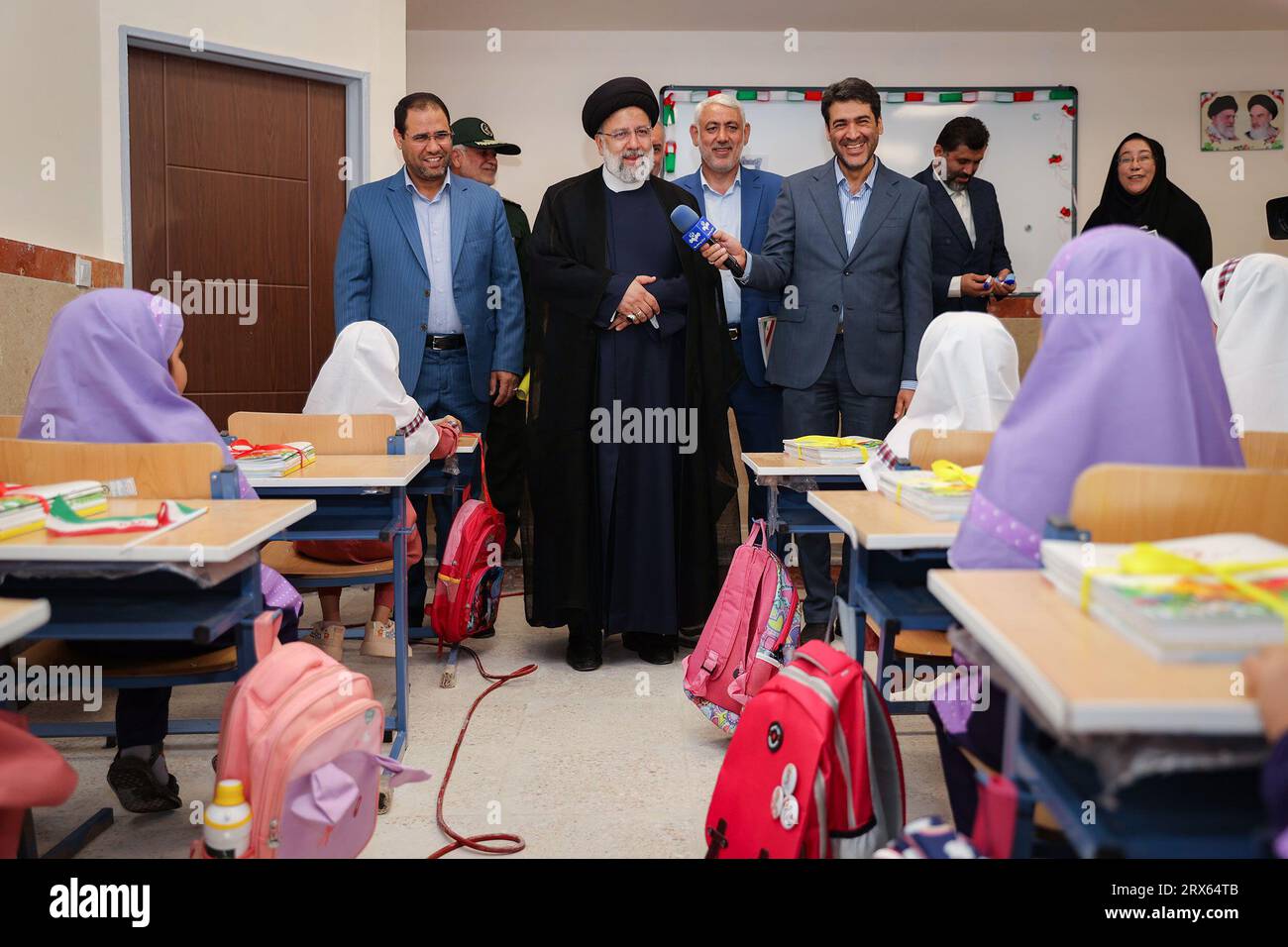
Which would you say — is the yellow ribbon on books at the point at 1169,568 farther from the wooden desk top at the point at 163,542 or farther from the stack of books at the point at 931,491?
the wooden desk top at the point at 163,542

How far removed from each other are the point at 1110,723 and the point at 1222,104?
643 cm

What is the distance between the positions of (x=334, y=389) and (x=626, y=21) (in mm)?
3629

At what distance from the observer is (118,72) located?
4.38 meters

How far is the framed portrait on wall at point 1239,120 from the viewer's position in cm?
612

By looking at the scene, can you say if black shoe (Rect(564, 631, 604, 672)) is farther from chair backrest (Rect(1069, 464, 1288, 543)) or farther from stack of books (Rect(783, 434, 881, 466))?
chair backrest (Rect(1069, 464, 1288, 543))

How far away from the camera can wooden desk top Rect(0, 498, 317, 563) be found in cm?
155

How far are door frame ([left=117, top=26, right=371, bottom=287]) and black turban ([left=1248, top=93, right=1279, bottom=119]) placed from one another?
4.92 metres

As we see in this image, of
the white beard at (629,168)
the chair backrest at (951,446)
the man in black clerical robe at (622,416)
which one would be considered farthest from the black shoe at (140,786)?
the white beard at (629,168)

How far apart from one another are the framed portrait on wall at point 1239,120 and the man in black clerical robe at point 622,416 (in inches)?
165

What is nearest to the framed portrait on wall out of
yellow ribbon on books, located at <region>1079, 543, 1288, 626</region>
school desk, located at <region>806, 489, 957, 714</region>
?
school desk, located at <region>806, 489, 957, 714</region>
